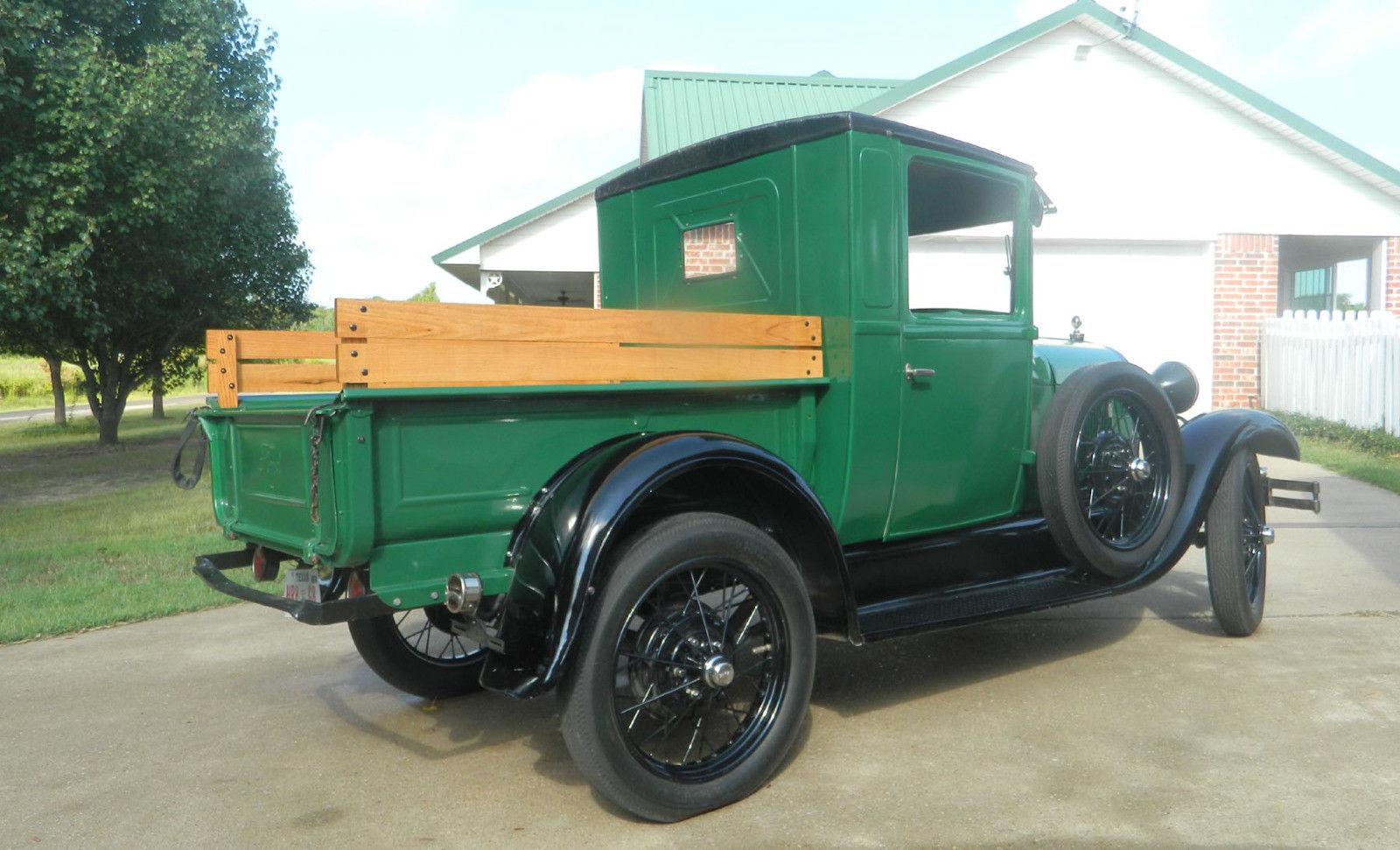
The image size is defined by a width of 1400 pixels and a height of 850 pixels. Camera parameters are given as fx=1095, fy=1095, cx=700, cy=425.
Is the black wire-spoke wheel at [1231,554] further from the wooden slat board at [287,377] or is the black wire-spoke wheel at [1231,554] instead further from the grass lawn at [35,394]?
the grass lawn at [35,394]

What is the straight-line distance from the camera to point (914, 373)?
389 cm

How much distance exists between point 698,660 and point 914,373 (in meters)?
1.33

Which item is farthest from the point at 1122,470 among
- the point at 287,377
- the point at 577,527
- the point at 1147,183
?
the point at 1147,183

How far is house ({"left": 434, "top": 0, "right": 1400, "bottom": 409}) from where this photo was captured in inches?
488

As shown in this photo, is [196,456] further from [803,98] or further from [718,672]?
[803,98]

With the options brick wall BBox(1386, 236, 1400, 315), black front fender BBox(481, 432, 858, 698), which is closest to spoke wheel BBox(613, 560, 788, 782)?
black front fender BBox(481, 432, 858, 698)

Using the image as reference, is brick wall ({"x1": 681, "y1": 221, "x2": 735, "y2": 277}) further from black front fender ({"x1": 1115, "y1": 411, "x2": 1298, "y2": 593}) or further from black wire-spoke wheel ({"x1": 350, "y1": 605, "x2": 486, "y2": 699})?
black front fender ({"x1": 1115, "y1": 411, "x2": 1298, "y2": 593})

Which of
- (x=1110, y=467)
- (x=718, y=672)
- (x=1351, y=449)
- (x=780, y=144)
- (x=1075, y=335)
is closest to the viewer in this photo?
(x=718, y=672)

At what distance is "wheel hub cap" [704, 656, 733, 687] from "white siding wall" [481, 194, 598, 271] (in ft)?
33.3

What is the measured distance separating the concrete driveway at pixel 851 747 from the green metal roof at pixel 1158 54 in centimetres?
833

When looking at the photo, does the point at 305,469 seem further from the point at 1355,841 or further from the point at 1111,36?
the point at 1111,36

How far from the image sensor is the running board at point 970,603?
368 centimetres

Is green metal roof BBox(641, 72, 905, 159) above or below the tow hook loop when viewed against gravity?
above

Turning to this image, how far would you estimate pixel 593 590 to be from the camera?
9.78 feet
